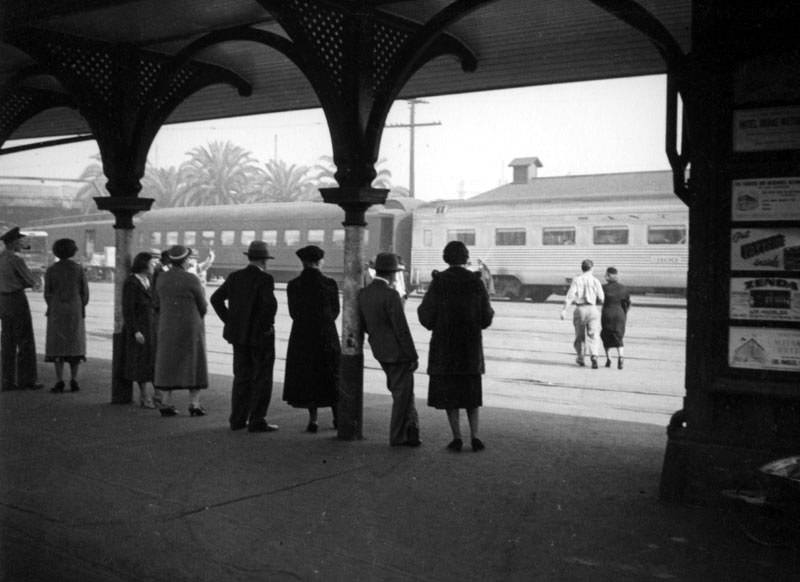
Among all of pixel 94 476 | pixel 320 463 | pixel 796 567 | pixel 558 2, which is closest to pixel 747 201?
pixel 796 567

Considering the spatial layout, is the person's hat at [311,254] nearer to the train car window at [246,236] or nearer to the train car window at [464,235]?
the train car window at [464,235]

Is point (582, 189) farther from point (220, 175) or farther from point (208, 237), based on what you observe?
point (220, 175)

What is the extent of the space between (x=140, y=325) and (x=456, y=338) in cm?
395

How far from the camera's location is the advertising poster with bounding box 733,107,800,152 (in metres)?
5.57

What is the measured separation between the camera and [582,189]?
3531cm

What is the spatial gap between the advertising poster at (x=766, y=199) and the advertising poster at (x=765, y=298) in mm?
405

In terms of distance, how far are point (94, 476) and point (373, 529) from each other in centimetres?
240

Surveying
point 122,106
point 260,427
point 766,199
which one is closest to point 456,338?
point 260,427

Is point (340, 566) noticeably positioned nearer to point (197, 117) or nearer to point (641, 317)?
point (197, 117)

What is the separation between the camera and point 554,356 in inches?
640

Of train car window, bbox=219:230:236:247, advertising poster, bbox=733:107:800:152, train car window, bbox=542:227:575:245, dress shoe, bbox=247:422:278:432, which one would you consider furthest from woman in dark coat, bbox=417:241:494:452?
train car window, bbox=219:230:236:247

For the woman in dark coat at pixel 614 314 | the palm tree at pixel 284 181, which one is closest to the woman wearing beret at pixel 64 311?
the woman in dark coat at pixel 614 314

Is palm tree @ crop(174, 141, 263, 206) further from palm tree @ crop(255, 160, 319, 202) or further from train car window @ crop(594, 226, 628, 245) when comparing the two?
train car window @ crop(594, 226, 628, 245)

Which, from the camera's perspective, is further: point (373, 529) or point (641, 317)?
point (641, 317)
